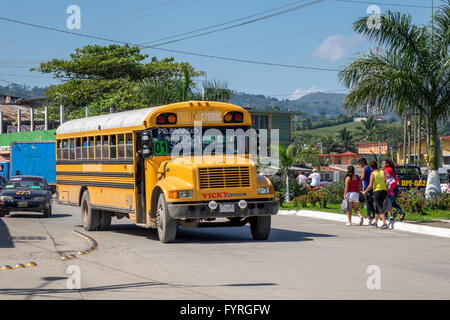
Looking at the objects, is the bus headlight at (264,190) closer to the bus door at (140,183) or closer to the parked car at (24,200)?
the bus door at (140,183)

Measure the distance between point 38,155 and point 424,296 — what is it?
3499 centimetres

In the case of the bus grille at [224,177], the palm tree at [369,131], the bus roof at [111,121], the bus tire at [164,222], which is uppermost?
the palm tree at [369,131]

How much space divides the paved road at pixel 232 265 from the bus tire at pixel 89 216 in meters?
0.61

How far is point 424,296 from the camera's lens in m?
8.91

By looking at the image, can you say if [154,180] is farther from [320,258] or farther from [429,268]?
[429,268]

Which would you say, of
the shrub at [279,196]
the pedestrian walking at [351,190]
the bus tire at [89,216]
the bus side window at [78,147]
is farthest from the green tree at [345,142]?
the bus tire at [89,216]

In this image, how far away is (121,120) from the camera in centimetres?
1761

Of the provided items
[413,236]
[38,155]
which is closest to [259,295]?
[413,236]

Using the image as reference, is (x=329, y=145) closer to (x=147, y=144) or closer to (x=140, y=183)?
(x=140, y=183)

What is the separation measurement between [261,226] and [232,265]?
4.26 m

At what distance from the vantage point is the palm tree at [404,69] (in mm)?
22766

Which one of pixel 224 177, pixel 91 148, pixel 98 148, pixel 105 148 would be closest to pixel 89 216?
pixel 91 148

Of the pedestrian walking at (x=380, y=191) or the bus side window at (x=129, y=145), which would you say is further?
the pedestrian walking at (x=380, y=191)

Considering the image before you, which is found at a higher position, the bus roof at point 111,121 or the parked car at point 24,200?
the bus roof at point 111,121
